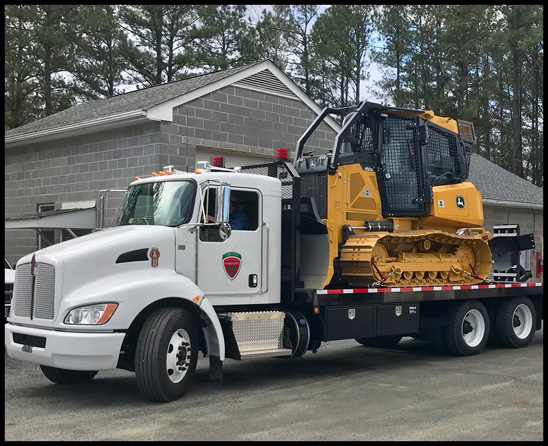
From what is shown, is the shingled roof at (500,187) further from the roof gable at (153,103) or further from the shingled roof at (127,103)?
the shingled roof at (127,103)

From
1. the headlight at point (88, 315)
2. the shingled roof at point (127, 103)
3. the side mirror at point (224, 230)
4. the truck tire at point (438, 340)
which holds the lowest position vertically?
the truck tire at point (438, 340)

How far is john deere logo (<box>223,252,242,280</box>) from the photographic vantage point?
980cm

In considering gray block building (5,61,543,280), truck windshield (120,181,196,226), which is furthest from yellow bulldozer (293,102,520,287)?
gray block building (5,61,543,280)

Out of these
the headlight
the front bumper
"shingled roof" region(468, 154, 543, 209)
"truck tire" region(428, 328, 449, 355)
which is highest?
"shingled roof" region(468, 154, 543, 209)

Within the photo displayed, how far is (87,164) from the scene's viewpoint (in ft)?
57.2

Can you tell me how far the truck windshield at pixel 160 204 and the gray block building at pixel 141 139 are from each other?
163 inches

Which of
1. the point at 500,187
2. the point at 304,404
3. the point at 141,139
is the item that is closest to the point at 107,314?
the point at 304,404

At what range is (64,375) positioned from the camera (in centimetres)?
981

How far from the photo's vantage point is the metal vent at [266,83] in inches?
702

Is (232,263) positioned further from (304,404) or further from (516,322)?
(516,322)

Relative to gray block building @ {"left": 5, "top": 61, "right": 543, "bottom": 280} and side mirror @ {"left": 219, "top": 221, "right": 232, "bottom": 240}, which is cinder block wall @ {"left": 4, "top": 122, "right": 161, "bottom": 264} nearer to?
gray block building @ {"left": 5, "top": 61, "right": 543, "bottom": 280}

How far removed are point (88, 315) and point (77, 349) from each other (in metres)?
0.39

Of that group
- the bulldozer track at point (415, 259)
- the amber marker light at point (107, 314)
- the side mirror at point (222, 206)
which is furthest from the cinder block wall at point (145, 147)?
the amber marker light at point (107, 314)

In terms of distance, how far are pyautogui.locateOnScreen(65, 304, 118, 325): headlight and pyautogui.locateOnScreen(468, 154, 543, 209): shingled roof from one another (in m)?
18.5
